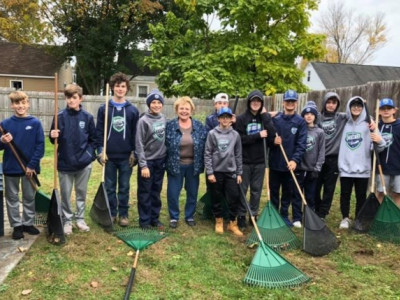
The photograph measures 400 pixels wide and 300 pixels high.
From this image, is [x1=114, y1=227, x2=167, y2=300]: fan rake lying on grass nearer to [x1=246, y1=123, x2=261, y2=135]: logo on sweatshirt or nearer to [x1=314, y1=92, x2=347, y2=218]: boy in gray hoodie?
[x1=246, y1=123, x2=261, y2=135]: logo on sweatshirt

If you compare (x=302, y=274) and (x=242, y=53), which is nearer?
(x=302, y=274)

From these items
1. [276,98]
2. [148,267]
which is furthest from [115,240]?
[276,98]

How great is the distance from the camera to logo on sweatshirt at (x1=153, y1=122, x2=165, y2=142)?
17.5ft

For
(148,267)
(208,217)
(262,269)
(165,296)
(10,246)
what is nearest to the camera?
(165,296)

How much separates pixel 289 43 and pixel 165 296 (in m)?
13.9

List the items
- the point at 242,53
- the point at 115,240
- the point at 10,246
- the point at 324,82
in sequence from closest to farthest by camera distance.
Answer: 1. the point at 10,246
2. the point at 115,240
3. the point at 242,53
4. the point at 324,82

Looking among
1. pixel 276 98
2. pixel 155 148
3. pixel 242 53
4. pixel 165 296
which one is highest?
pixel 242 53

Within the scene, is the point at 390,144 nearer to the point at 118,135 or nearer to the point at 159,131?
the point at 159,131

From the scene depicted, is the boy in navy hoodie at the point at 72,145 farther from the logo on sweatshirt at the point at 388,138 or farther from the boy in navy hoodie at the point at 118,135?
the logo on sweatshirt at the point at 388,138

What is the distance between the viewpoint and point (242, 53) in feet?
49.7

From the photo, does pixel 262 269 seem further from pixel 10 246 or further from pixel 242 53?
pixel 242 53

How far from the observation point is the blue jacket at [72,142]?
16.7 feet

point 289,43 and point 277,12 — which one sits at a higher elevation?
point 277,12

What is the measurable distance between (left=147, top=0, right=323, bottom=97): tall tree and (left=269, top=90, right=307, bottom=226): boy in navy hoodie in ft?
31.9
